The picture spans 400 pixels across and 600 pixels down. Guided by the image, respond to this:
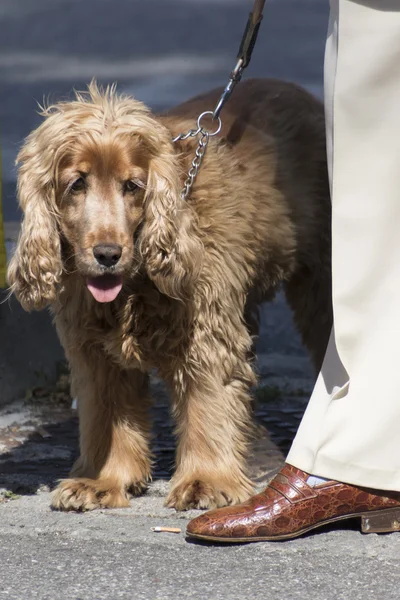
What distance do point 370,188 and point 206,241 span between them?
32.1 inches

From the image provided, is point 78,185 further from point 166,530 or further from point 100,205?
→ point 166,530

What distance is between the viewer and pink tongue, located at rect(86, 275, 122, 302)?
3801mm

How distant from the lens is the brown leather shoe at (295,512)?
3438 millimetres

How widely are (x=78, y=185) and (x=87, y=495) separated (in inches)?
42.2

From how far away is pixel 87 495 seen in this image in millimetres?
3984

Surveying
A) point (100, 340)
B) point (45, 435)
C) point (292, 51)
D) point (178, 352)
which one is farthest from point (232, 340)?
point (292, 51)

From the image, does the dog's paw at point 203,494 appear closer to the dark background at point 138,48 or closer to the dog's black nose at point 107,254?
the dog's black nose at point 107,254

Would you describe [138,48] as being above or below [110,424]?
above

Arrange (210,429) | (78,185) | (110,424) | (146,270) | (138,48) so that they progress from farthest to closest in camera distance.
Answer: (138,48)
(110,424)
(210,429)
(146,270)
(78,185)

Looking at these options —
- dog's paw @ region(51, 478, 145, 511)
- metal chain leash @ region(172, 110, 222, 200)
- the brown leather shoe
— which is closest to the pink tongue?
metal chain leash @ region(172, 110, 222, 200)

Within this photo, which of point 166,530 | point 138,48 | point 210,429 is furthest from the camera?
point 138,48

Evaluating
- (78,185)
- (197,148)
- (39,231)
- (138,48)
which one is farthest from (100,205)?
(138,48)

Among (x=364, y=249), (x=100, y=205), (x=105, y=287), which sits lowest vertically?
(x=105, y=287)

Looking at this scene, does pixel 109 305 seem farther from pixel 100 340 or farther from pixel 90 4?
pixel 90 4
